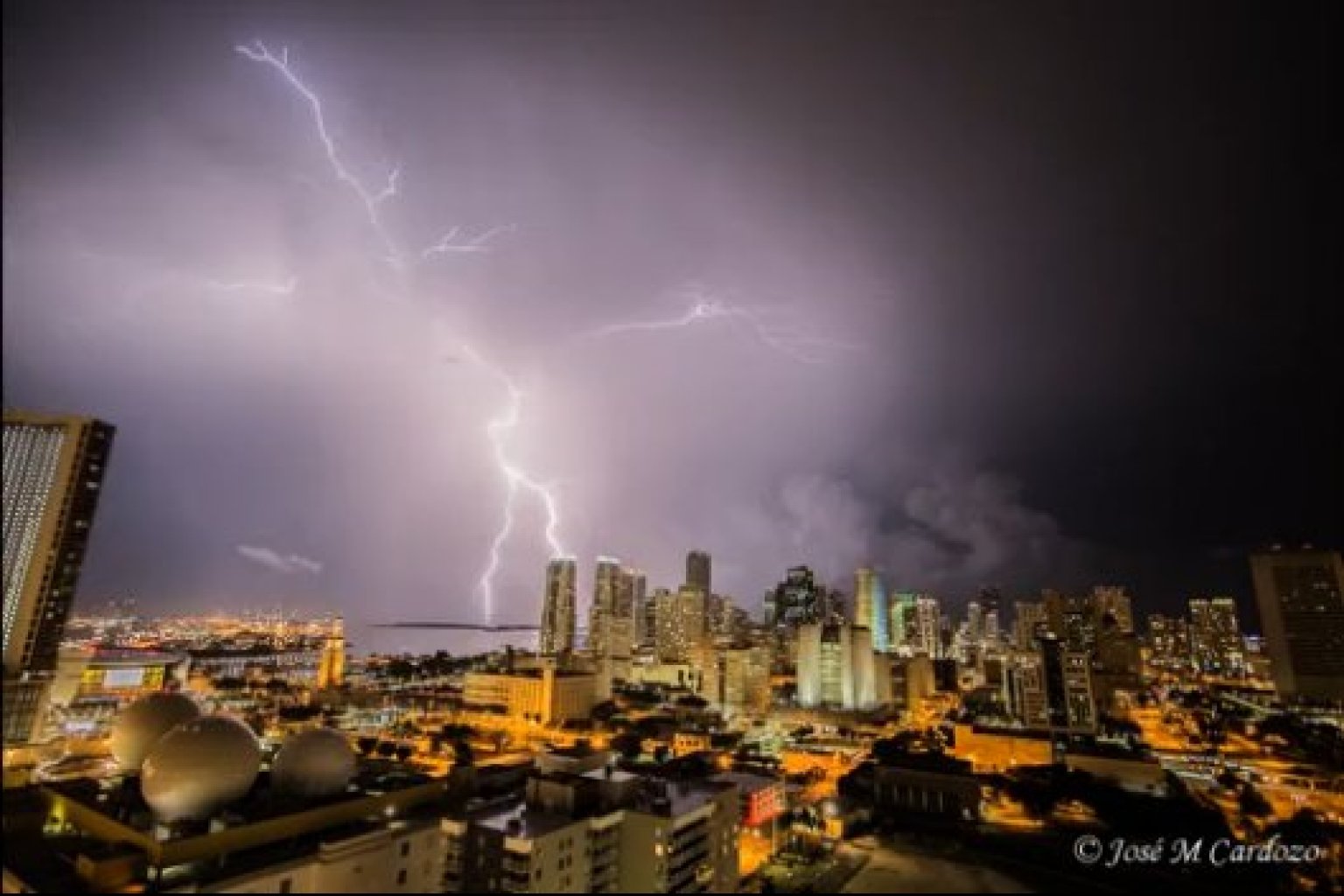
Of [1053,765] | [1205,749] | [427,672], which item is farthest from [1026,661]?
[427,672]

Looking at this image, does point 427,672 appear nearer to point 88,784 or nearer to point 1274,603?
point 88,784

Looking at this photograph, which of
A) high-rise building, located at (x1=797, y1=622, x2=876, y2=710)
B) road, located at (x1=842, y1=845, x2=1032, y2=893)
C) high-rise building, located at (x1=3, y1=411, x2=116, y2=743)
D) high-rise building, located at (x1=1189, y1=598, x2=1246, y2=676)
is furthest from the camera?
high-rise building, located at (x1=1189, y1=598, x2=1246, y2=676)

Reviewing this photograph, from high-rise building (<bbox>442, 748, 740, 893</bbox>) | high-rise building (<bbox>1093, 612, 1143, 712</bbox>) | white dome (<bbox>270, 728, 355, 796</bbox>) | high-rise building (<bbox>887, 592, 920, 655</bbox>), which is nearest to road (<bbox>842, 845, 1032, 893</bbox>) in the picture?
high-rise building (<bbox>442, 748, 740, 893</bbox>)

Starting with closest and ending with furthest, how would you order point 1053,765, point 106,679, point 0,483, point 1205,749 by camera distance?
point 0,483, point 1053,765, point 1205,749, point 106,679

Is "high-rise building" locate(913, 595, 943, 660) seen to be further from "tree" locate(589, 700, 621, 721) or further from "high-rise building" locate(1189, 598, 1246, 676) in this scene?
"tree" locate(589, 700, 621, 721)

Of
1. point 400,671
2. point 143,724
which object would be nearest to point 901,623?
point 400,671

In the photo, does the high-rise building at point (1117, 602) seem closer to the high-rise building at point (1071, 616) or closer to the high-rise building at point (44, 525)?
the high-rise building at point (1071, 616)
